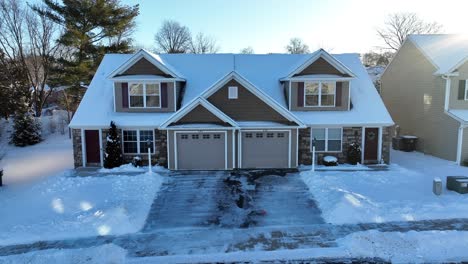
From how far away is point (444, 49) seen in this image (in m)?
19.9

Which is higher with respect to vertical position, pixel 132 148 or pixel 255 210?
pixel 132 148

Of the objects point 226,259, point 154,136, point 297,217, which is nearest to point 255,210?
point 297,217

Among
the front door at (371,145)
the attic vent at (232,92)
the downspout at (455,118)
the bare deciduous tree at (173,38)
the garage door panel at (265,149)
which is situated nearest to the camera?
the garage door panel at (265,149)

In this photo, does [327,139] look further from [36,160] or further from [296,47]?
[296,47]

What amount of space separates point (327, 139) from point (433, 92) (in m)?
7.64

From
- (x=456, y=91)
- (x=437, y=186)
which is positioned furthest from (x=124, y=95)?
(x=456, y=91)

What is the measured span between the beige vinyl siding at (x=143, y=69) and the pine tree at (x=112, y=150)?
2994 millimetres

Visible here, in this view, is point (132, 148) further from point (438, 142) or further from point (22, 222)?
point (438, 142)

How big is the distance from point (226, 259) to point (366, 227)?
4474mm

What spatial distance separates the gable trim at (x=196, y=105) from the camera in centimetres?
1589

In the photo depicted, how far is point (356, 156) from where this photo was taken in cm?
1669

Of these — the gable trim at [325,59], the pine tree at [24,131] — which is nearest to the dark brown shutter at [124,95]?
the gable trim at [325,59]

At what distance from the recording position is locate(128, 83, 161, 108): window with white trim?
17.5 meters

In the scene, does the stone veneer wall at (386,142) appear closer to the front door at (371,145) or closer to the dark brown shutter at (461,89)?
the front door at (371,145)
